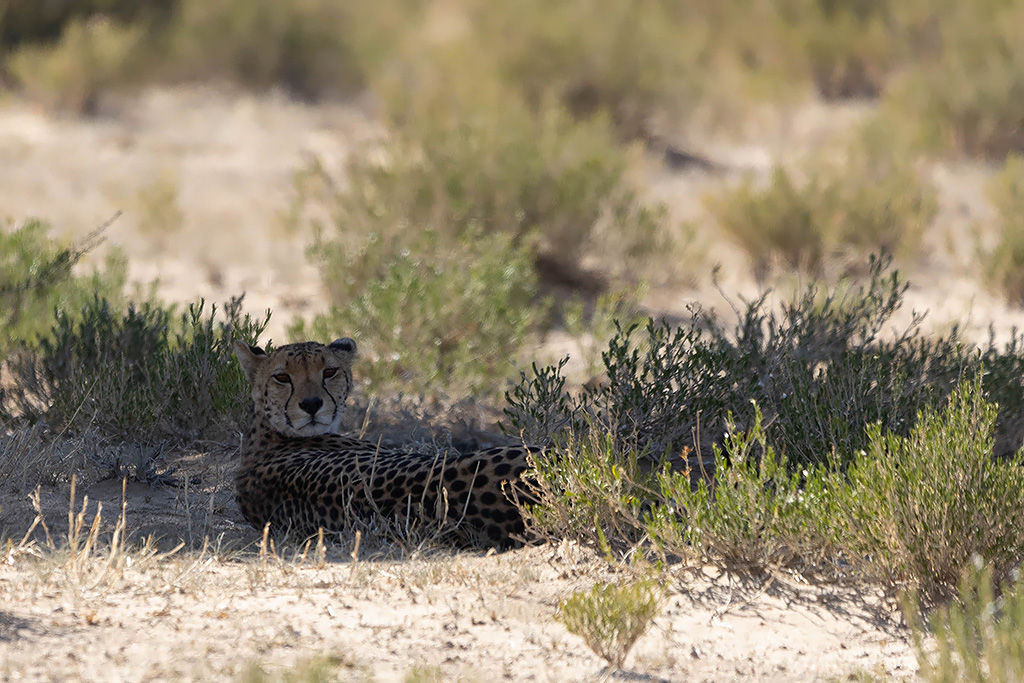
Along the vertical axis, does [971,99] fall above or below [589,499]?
above

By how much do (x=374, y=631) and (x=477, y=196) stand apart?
22.7ft

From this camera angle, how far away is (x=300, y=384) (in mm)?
4609

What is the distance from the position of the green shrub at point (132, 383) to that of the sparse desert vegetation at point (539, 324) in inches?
0.9

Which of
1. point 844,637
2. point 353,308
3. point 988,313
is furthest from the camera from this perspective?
point 988,313

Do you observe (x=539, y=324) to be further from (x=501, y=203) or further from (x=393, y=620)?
(x=393, y=620)

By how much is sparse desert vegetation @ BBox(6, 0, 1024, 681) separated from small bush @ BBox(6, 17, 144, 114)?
0.22 feet

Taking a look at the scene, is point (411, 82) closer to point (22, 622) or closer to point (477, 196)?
point (477, 196)

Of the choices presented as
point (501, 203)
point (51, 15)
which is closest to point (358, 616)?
point (501, 203)

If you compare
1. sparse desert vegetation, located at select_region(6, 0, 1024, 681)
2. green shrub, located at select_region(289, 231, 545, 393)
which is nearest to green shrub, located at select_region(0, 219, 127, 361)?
sparse desert vegetation, located at select_region(6, 0, 1024, 681)

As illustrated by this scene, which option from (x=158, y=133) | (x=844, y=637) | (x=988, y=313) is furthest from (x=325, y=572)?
(x=158, y=133)

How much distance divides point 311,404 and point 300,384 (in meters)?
0.09

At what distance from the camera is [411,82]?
16188mm

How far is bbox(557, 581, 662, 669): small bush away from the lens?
2.98 m

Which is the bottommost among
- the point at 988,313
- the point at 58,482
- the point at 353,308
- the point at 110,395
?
the point at 58,482
